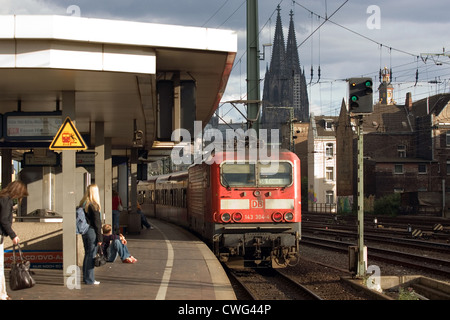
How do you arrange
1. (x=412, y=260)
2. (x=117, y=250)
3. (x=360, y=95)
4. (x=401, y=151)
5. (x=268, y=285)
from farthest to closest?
1. (x=401, y=151)
2. (x=412, y=260)
3. (x=268, y=285)
4. (x=117, y=250)
5. (x=360, y=95)

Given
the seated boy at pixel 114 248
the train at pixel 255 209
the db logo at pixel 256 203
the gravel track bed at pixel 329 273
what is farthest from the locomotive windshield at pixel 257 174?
the seated boy at pixel 114 248

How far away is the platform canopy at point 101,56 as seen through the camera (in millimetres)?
9094

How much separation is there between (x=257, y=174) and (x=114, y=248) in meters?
3.76

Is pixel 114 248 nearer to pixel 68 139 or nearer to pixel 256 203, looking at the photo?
pixel 256 203

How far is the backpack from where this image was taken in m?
9.47

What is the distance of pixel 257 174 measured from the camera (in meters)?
14.5

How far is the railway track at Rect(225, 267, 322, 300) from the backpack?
3600 millimetres

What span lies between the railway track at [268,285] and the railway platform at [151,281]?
2.76 feet

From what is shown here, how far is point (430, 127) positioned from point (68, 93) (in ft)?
170

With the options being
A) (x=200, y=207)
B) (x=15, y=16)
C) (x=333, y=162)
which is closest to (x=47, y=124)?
(x=15, y=16)

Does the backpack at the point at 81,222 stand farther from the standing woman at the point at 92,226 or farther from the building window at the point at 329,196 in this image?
the building window at the point at 329,196

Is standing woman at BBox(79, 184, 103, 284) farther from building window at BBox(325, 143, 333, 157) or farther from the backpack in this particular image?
building window at BBox(325, 143, 333, 157)

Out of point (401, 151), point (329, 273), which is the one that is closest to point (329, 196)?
point (401, 151)
